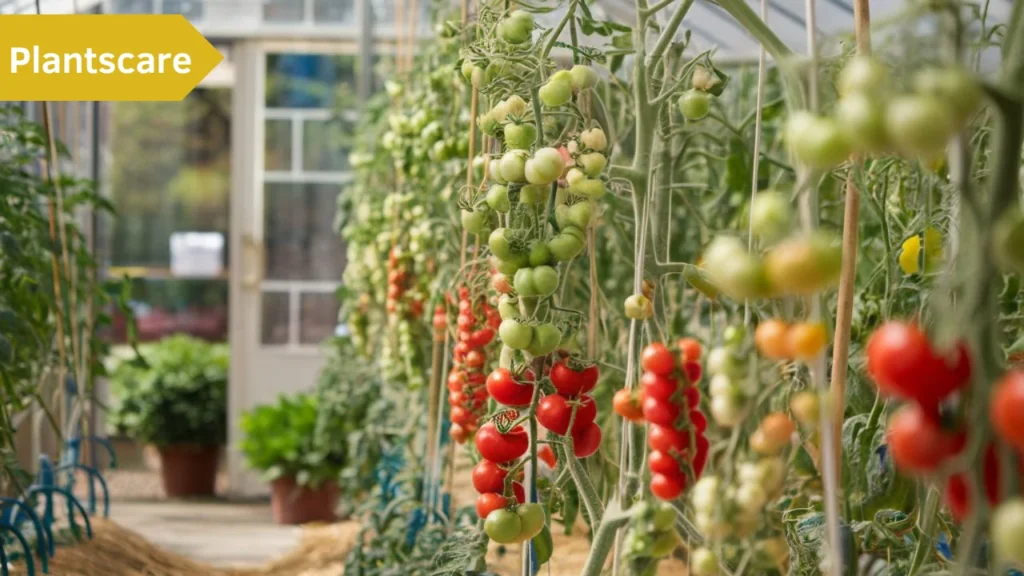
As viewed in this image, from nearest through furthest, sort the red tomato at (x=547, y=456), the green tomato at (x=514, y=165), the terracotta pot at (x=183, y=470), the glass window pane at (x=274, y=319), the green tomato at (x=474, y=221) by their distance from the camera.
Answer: the green tomato at (x=514, y=165)
the green tomato at (x=474, y=221)
the red tomato at (x=547, y=456)
the glass window pane at (x=274, y=319)
the terracotta pot at (x=183, y=470)

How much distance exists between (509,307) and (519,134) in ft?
0.53

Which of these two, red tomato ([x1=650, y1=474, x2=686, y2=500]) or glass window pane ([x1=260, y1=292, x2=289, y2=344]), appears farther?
glass window pane ([x1=260, y1=292, x2=289, y2=344])

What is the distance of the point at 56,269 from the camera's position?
2.41 metres

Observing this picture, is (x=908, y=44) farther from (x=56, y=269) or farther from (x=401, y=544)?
(x=56, y=269)

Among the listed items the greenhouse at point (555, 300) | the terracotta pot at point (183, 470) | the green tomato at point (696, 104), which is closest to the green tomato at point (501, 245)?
the greenhouse at point (555, 300)

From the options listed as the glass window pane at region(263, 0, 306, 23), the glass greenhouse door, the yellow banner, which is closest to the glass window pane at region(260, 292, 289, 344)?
the glass greenhouse door

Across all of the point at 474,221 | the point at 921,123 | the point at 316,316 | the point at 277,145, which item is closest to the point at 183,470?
the point at 316,316

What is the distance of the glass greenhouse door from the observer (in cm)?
459

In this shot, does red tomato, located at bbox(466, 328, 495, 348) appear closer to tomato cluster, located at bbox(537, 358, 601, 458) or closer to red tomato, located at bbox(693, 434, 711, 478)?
tomato cluster, located at bbox(537, 358, 601, 458)

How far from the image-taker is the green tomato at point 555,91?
1.05m

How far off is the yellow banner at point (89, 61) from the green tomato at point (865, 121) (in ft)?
5.83

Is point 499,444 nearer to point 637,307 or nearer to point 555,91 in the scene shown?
point 637,307

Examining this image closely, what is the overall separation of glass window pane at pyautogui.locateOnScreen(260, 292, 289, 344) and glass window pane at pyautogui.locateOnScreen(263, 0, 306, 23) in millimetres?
1102

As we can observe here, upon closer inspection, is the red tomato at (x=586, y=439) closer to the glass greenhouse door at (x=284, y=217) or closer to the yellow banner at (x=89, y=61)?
the yellow banner at (x=89, y=61)
